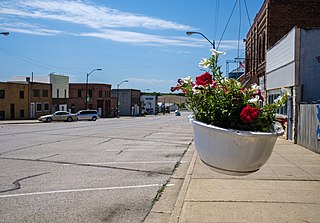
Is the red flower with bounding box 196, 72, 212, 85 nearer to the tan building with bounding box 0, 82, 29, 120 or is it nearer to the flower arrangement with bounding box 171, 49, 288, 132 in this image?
the flower arrangement with bounding box 171, 49, 288, 132

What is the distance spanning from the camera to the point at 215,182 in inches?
411

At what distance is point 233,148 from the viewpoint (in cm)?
386

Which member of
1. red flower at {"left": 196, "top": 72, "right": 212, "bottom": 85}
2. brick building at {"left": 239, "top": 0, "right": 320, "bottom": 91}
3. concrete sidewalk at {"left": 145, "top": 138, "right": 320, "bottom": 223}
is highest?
brick building at {"left": 239, "top": 0, "right": 320, "bottom": 91}

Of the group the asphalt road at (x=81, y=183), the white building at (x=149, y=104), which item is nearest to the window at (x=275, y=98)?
the asphalt road at (x=81, y=183)

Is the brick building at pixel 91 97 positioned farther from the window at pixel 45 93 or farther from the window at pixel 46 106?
the window at pixel 45 93

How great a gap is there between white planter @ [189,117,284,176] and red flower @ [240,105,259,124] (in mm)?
112

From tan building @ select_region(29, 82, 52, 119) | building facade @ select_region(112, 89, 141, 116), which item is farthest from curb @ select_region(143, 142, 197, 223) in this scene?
building facade @ select_region(112, 89, 141, 116)

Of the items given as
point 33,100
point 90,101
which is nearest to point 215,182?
point 33,100

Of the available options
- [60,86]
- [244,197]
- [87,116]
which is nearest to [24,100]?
[87,116]

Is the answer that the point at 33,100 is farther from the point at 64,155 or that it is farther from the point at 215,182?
the point at 215,182

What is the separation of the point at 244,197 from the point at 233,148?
5.08 m

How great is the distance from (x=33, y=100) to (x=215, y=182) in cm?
6227

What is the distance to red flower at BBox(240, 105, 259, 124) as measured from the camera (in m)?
3.83

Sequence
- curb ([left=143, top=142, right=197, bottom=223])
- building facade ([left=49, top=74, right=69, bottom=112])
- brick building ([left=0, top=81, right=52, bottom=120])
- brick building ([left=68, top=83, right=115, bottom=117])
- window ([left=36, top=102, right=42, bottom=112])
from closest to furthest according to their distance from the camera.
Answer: curb ([left=143, top=142, right=197, bottom=223]), brick building ([left=0, top=81, right=52, bottom=120]), window ([left=36, top=102, right=42, bottom=112]), brick building ([left=68, top=83, right=115, bottom=117]), building facade ([left=49, top=74, right=69, bottom=112])
